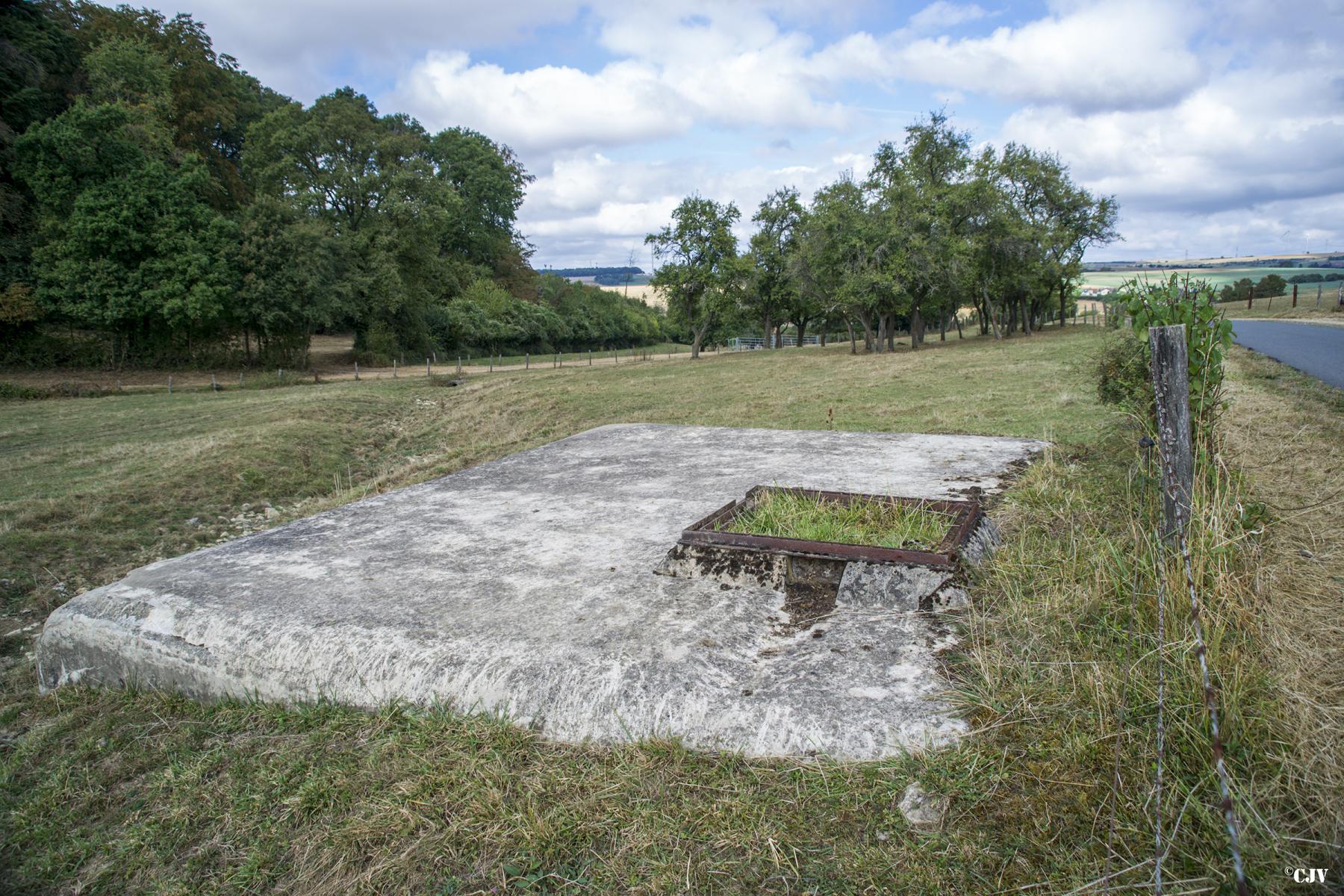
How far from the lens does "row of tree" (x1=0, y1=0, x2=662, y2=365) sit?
28.3m

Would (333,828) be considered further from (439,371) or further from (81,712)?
(439,371)

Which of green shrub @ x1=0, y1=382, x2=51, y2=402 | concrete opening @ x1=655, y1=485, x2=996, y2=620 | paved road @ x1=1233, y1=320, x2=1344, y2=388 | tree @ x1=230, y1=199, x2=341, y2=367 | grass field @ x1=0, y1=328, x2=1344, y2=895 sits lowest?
Answer: grass field @ x1=0, y1=328, x2=1344, y2=895

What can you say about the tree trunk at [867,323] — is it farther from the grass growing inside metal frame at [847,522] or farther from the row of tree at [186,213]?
the grass growing inside metal frame at [847,522]

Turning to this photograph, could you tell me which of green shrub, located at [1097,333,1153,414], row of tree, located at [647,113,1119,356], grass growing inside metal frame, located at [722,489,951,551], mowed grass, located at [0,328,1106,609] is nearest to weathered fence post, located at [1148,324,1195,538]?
grass growing inside metal frame, located at [722,489,951,551]

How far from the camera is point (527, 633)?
3301mm

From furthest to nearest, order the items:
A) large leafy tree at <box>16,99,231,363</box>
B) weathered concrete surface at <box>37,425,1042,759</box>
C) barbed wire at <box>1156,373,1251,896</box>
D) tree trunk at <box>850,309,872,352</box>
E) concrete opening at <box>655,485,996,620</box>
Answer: tree trunk at <box>850,309,872,352</box> < large leafy tree at <box>16,99,231,363</box> < concrete opening at <box>655,485,996,620</box> < weathered concrete surface at <box>37,425,1042,759</box> < barbed wire at <box>1156,373,1251,896</box>

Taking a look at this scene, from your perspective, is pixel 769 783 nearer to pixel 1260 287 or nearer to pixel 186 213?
pixel 186 213

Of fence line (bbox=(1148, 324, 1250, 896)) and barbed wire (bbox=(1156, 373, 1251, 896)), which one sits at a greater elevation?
fence line (bbox=(1148, 324, 1250, 896))

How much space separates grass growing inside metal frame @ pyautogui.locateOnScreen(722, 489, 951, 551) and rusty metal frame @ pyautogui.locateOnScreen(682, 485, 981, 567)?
49mm

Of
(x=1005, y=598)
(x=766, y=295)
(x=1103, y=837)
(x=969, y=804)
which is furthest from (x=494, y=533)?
(x=766, y=295)

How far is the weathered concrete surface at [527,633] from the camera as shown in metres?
2.74

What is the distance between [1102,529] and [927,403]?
9487 mm

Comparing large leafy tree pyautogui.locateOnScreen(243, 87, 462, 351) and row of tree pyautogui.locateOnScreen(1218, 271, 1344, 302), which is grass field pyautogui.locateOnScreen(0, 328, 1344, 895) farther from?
row of tree pyautogui.locateOnScreen(1218, 271, 1344, 302)

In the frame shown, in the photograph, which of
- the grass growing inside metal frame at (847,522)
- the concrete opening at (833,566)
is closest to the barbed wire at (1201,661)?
the concrete opening at (833,566)
